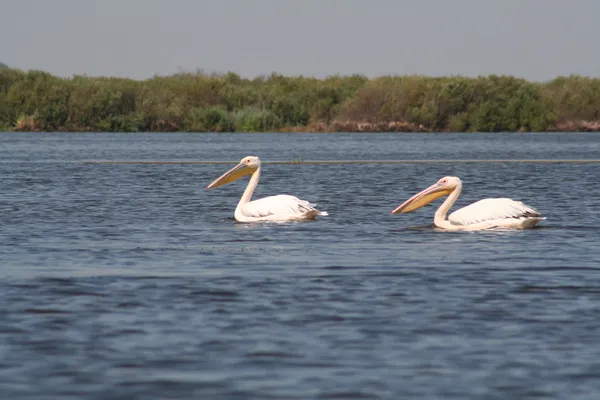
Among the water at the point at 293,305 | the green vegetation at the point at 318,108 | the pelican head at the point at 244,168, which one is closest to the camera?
the water at the point at 293,305

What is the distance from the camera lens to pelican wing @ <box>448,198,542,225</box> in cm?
1669

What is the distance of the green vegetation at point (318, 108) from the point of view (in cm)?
8738

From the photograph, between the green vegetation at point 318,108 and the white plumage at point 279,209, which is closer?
the white plumage at point 279,209

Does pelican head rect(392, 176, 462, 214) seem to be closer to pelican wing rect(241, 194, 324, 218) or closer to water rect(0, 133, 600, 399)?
water rect(0, 133, 600, 399)

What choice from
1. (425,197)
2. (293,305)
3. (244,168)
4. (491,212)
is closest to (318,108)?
(244,168)

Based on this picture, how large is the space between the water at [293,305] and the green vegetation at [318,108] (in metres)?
65.3

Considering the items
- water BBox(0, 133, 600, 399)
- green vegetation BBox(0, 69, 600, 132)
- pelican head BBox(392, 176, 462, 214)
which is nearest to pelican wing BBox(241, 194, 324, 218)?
water BBox(0, 133, 600, 399)

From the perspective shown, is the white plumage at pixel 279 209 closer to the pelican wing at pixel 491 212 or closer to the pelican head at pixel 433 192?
the pelican head at pixel 433 192

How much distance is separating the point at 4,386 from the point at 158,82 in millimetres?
98124

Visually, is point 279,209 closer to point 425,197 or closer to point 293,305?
point 425,197

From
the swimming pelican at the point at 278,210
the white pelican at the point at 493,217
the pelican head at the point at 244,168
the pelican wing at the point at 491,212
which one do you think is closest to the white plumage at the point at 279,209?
the swimming pelican at the point at 278,210

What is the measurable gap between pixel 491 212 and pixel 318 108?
78362 millimetres

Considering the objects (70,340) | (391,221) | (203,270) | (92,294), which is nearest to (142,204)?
(391,221)

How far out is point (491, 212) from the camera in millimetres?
16688
